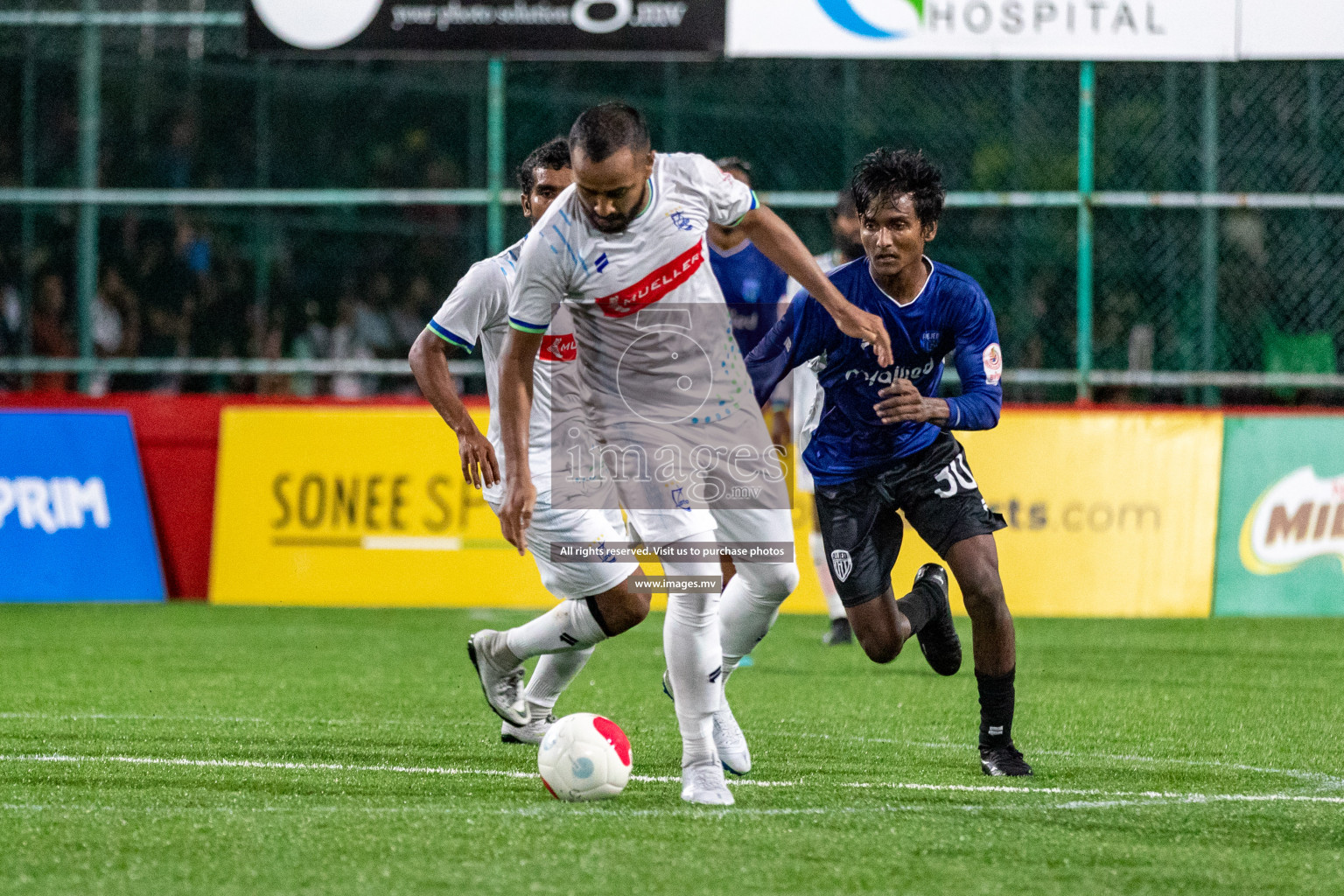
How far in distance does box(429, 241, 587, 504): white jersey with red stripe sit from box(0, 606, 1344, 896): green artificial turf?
108 centimetres

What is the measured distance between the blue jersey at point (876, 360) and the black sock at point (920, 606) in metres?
0.50

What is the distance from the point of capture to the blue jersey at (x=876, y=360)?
616 cm

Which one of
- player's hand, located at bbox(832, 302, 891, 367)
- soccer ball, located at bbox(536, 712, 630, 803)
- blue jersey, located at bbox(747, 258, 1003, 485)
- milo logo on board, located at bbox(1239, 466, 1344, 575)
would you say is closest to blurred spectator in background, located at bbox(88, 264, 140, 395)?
milo logo on board, located at bbox(1239, 466, 1344, 575)

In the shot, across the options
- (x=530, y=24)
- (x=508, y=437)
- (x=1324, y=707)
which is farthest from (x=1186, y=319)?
(x=508, y=437)

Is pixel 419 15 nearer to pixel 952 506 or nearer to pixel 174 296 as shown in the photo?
pixel 174 296

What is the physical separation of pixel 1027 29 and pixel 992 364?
6874 millimetres

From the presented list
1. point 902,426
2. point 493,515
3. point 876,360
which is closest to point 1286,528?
point 493,515

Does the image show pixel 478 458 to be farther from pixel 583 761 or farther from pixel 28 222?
pixel 28 222

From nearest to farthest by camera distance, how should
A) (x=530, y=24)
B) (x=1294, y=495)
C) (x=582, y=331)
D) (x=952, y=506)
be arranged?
(x=582, y=331)
(x=952, y=506)
(x=1294, y=495)
(x=530, y=24)

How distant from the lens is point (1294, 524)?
11945 millimetres

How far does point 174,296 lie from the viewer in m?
15.9

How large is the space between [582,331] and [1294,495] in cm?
751

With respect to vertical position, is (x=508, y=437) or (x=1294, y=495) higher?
(x=508, y=437)

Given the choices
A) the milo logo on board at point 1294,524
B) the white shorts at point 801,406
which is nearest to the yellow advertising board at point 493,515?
the milo logo on board at point 1294,524
